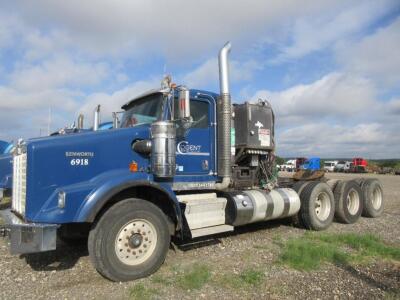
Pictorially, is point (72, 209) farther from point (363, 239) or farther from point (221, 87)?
point (363, 239)

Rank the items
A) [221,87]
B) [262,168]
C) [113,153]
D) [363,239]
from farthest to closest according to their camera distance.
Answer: [262,168] → [363,239] → [221,87] → [113,153]

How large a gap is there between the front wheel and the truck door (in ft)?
3.90

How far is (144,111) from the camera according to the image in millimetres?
7184

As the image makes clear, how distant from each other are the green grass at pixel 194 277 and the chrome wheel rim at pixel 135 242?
607mm

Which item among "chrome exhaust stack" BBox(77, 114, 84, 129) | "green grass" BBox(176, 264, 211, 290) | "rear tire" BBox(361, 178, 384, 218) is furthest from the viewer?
"rear tire" BBox(361, 178, 384, 218)

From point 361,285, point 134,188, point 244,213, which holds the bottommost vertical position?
point 361,285

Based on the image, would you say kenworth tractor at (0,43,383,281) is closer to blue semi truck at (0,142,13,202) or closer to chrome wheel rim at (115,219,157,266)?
chrome wheel rim at (115,219,157,266)

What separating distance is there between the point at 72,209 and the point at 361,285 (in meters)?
4.05

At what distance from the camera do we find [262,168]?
923 cm

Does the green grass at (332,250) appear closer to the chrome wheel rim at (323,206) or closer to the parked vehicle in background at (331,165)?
the chrome wheel rim at (323,206)

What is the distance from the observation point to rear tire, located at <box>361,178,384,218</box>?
37.9 ft

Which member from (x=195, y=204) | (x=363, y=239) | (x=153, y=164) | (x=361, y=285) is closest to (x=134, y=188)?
(x=153, y=164)

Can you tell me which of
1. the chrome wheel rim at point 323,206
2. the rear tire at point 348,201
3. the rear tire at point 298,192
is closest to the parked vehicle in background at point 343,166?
the rear tire at point 348,201

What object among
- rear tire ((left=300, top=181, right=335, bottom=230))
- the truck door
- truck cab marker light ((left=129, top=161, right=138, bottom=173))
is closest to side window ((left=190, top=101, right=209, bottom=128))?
the truck door
